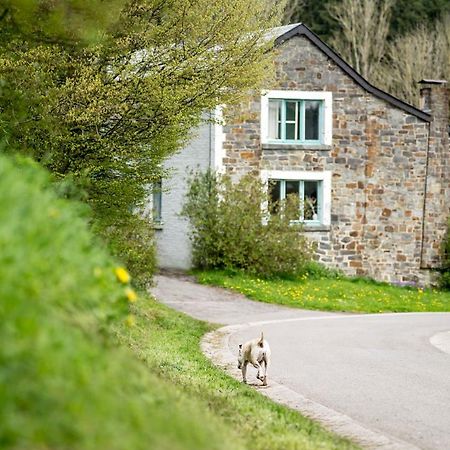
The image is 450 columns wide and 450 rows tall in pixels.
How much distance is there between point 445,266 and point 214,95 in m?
17.9

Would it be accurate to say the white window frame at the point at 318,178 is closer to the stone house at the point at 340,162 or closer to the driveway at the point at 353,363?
the stone house at the point at 340,162

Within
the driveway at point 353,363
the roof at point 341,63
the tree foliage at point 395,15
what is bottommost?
the driveway at point 353,363

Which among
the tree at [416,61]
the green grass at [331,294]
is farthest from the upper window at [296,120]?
the tree at [416,61]

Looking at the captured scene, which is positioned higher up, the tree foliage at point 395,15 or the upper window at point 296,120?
the tree foliage at point 395,15

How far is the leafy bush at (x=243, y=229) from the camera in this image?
89.5ft

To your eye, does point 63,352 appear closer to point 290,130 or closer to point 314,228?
point 314,228

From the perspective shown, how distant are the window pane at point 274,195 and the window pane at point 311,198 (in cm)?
84

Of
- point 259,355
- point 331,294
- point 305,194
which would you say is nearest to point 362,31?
point 305,194

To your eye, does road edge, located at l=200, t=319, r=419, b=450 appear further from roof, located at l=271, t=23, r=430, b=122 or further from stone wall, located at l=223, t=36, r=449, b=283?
roof, located at l=271, t=23, r=430, b=122

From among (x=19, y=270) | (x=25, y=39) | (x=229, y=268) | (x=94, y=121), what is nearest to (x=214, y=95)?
(x=94, y=121)

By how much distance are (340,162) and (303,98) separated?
2313mm

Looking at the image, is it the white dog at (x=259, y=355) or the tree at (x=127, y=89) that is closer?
the white dog at (x=259, y=355)

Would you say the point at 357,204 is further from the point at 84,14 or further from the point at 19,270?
the point at 19,270

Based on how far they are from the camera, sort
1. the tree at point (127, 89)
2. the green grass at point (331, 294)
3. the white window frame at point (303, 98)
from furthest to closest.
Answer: the white window frame at point (303, 98) → the green grass at point (331, 294) → the tree at point (127, 89)
